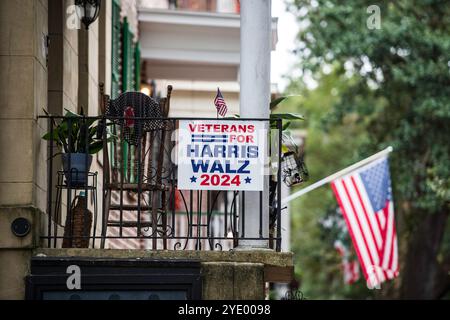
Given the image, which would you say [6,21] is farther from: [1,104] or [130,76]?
[130,76]

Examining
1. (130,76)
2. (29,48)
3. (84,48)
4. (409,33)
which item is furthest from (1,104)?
(409,33)

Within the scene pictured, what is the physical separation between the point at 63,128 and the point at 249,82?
5.12 feet

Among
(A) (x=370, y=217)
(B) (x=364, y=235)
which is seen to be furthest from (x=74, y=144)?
(A) (x=370, y=217)

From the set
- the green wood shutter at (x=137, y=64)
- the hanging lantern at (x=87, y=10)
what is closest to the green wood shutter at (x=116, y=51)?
the green wood shutter at (x=137, y=64)

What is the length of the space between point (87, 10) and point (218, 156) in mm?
3055

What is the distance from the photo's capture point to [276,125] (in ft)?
34.0

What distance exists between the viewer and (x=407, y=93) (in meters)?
23.6

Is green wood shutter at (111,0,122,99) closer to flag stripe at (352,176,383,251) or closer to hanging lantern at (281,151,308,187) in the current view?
flag stripe at (352,176,383,251)

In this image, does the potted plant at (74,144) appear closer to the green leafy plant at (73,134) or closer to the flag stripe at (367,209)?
the green leafy plant at (73,134)

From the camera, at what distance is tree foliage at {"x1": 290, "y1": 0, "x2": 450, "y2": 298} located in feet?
73.2

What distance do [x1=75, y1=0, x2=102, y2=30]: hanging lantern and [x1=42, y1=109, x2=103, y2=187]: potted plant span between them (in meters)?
2.15

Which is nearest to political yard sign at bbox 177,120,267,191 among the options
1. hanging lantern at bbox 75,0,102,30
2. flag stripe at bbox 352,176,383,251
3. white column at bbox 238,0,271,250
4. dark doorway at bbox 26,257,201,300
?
white column at bbox 238,0,271,250

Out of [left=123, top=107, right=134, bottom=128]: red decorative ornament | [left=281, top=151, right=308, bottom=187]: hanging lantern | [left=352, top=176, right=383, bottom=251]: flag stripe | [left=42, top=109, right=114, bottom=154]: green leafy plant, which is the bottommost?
[left=352, top=176, right=383, bottom=251]: flag stripe

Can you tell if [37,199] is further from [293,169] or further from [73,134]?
[293,169]
